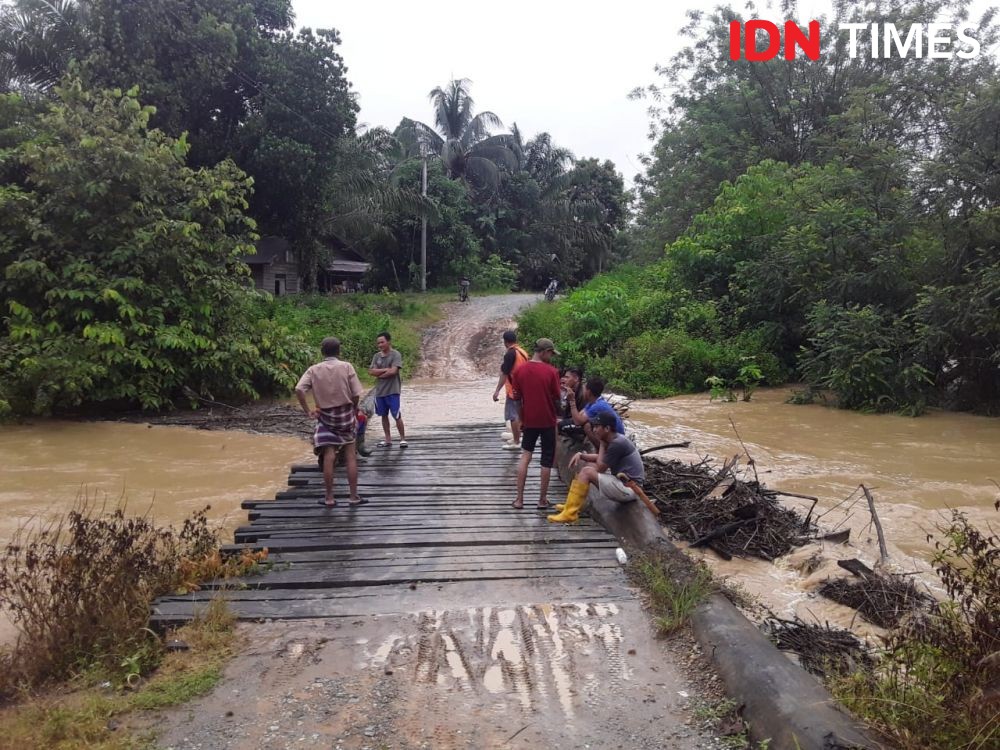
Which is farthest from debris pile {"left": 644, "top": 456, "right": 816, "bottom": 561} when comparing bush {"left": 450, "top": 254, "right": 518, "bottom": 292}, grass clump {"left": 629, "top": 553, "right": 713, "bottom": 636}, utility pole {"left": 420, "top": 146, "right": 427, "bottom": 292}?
bush {"left": 450, "top": 254, "right": 518, "bottom": 292}

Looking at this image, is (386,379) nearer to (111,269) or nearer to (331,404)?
(331,404)

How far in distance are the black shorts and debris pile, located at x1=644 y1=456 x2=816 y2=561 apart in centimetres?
125

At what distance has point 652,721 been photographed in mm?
3340

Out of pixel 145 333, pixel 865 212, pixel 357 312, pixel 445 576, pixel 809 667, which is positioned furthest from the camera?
pixel 357 312

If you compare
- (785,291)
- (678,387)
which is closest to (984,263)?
(785,291)

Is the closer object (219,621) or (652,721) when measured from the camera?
(652,721)

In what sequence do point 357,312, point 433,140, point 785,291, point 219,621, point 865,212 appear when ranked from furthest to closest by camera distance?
point 433,140 < point 357,312 < point 785,291 < point 865,212 < point 219,621

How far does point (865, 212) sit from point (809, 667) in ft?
51.3

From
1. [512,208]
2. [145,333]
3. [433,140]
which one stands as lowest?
[145,333]

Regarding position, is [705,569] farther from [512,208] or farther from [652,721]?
[512,208]

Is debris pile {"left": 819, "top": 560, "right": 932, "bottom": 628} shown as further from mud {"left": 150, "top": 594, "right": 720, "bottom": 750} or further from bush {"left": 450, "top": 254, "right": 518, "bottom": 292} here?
bush {"left": 450, "top": 254, "right": 518, "bottom": 292}

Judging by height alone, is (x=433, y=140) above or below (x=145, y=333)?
above

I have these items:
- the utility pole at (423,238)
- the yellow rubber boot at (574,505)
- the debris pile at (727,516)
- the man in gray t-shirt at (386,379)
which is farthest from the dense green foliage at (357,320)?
the yellow rubber boot at (574,505)

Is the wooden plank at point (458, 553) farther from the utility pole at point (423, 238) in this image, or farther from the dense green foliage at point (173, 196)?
the utility pole at point (423, 238)
